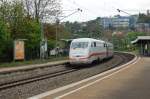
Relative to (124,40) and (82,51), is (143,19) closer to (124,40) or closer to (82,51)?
(124,40)

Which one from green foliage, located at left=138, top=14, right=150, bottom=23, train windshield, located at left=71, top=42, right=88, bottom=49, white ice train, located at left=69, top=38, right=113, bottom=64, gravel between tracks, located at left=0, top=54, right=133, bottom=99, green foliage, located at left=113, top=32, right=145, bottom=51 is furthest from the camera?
green foliage, located at left=138, top=14, right=150, bottom=23

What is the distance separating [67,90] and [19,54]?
29.1 m

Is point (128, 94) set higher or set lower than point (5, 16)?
lower

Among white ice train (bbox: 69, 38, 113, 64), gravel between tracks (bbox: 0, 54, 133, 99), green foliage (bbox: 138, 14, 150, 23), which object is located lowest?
gravel between tracks (bbox: 0, 54, 133, 99)

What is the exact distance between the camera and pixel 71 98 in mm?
14719

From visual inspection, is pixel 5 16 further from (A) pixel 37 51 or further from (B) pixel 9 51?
(B) pixel 9 51

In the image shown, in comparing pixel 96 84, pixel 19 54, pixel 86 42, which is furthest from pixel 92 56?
pixel 96 84

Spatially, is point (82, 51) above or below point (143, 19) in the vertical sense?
below

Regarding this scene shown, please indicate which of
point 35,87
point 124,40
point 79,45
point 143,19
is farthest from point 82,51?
point 143,19

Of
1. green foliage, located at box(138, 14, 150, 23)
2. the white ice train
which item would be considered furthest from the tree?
green foliage, located at box(138, 14, 150, 23)

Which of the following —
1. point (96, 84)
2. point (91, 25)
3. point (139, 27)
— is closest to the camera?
point (96, 84)

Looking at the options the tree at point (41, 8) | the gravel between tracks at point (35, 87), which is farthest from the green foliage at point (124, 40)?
the gravel between tracks at point (35, 87)

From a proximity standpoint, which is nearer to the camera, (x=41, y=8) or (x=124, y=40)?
(x=41, y=8)

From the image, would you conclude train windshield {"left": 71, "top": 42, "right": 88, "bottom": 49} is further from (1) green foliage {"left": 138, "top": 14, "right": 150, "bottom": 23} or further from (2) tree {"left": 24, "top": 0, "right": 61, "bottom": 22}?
(1) green foliage {"left": 138, "top": 14, "right": 150, "bottom": 23}
